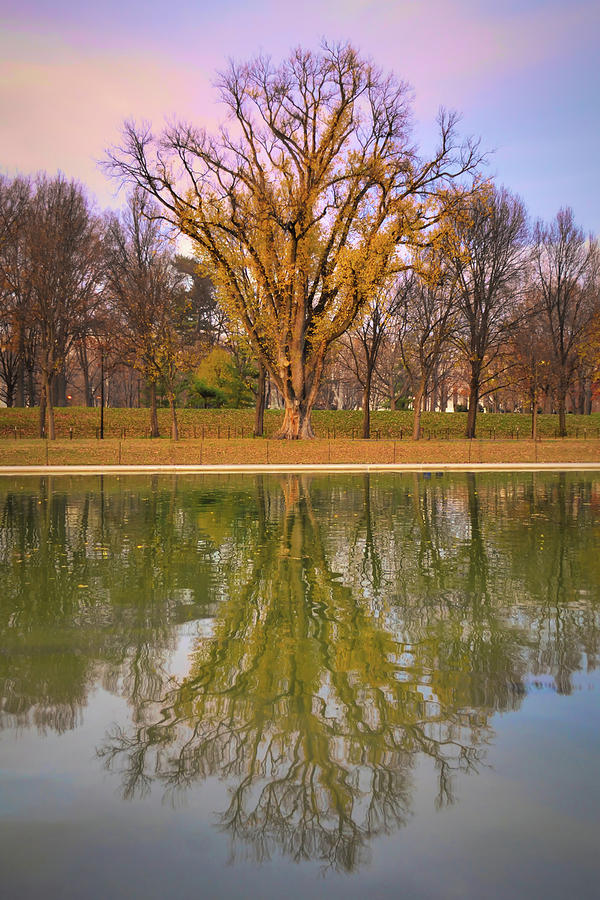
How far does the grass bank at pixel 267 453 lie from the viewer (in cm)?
3566

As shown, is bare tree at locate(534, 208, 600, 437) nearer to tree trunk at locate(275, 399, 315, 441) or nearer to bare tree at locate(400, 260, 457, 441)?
bare tree at locate(400, 260, 457, 441)

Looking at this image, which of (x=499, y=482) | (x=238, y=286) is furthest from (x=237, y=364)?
(x=499, y=482)

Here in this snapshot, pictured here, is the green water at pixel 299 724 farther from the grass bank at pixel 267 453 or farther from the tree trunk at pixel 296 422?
the tree trunk at pixel 296 422

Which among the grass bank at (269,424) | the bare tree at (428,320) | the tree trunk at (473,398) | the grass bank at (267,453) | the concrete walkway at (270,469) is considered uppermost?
the bare tree at (428,320)

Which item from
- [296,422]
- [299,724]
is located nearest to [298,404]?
[296,422]

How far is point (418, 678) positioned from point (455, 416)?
6490 cm

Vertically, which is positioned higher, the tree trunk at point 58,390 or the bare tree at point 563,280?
the bare tree at point 563,280

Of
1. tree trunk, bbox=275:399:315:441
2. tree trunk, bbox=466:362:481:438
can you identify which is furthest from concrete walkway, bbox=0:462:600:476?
tree trunk, bbox=466:362:481:438

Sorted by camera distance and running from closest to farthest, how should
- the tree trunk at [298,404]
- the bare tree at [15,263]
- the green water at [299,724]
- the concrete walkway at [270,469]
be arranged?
1. the green water at [299,724]
2. the concrete walkway at [270,469]
3. the tree trunk at [298,404]
4. the bare tree at [15,263]

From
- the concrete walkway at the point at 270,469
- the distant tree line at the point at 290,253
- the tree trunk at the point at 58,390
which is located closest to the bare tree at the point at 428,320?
the distant tree line at the point at 290,253

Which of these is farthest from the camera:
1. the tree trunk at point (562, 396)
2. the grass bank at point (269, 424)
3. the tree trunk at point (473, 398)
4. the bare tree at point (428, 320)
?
the tree trunk at point (562, 396)

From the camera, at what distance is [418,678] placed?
615 centimetres

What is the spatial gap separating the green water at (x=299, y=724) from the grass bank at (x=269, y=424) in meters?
46.5

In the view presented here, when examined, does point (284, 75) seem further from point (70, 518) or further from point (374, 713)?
point (374, 713)
